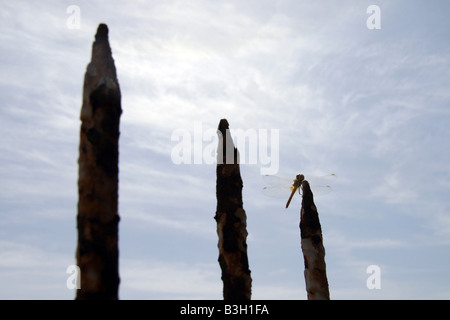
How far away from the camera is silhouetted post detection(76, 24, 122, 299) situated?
8.48 metres

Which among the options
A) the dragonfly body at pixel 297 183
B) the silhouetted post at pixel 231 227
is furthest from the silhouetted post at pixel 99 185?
the dragonfly body at pixel 297 183

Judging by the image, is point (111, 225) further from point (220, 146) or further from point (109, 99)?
point (220, 146)

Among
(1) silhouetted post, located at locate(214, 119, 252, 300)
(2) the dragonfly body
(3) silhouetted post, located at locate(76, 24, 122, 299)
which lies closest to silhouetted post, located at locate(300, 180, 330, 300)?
(1) silhouetted post, located at locate(214, 119, 252, 300)

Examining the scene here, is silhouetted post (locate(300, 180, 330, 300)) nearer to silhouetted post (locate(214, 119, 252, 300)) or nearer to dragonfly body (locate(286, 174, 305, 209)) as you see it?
silhouetted post (locate(214, 119, 252, 300))

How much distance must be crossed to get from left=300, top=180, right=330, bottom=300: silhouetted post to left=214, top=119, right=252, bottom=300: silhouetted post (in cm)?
349

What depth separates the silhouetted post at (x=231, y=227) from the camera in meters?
12.2

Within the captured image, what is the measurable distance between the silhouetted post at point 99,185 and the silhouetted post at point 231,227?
13.8 ft

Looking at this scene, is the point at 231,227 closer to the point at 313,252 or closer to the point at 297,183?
the point at 313,252

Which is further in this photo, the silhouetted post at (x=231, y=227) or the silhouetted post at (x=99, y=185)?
the silhouetted post at (x=231, y=227)

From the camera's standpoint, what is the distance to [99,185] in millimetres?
8883

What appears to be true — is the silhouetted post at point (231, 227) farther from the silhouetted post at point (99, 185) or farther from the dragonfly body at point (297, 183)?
the dragonfly body at point (297, 183)

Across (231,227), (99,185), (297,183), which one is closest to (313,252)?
(231,227)
